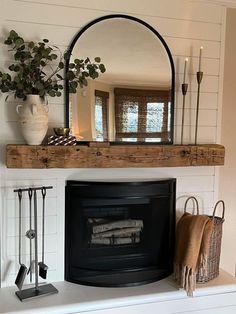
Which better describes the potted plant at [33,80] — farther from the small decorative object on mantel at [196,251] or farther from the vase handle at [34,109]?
the small decorative object on mantel at [196,251]

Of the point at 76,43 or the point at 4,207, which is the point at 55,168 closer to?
the point at 4,207

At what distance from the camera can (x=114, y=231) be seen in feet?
8.11

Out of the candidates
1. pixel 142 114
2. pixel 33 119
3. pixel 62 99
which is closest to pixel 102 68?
pixel 62 99

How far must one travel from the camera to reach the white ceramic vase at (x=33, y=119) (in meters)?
2.09

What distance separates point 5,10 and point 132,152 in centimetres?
108

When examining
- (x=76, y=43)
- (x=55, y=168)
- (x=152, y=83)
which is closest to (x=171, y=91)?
(x=152, y=83)

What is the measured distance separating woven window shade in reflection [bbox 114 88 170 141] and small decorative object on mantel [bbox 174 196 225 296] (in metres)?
0.58

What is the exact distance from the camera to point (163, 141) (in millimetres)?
2486

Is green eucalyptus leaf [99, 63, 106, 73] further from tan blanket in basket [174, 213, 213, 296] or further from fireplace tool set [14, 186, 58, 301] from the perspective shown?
tan blanket in basket [174, 213, 213, 296]

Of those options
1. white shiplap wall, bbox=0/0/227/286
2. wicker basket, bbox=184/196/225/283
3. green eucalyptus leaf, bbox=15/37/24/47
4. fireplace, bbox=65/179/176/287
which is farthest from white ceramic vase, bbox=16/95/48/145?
wicker basket, bbox=184/196/225/283

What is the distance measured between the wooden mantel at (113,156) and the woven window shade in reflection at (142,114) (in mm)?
138

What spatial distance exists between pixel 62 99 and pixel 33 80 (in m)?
0.23

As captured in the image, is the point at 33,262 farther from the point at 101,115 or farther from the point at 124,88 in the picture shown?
the point at 124,88

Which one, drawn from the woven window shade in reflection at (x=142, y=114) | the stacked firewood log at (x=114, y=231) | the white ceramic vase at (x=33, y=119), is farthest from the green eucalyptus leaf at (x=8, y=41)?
A: the stacked firewood log at (x=114, y=231)
